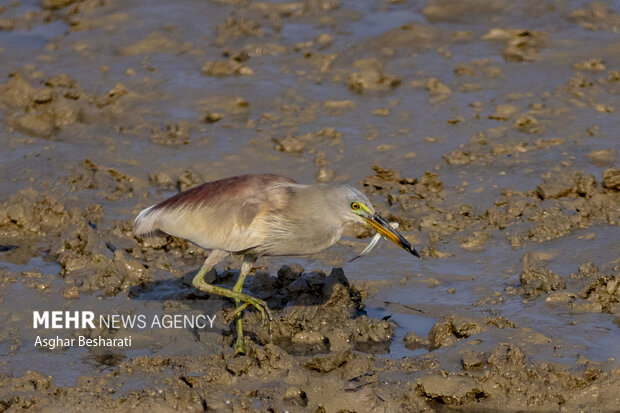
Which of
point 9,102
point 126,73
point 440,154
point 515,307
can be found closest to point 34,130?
point 9,102

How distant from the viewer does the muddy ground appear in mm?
6102

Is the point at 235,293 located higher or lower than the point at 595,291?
higher

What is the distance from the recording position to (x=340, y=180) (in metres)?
9.00

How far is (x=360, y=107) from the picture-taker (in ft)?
32.9

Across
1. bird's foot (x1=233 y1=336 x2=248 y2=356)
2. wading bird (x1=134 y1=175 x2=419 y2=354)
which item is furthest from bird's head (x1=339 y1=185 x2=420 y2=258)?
bird's foot (x1=233 y1=336 x2=248 y2=356)

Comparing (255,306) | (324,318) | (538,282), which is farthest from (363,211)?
(538,282)

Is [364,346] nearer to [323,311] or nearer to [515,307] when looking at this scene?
[323,311]

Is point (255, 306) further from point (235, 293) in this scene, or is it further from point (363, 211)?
point (363, 211)

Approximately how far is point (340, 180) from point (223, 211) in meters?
2.42

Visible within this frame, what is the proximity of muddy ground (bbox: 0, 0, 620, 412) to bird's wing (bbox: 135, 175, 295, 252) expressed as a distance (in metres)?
0.72

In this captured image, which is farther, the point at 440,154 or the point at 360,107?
the point at 360,107

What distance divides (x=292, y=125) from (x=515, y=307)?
137 inches

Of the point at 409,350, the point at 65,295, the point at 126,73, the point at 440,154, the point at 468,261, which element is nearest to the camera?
the point at 409,350

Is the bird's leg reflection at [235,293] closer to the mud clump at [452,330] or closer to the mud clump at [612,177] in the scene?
the mud clump at [452,330]
